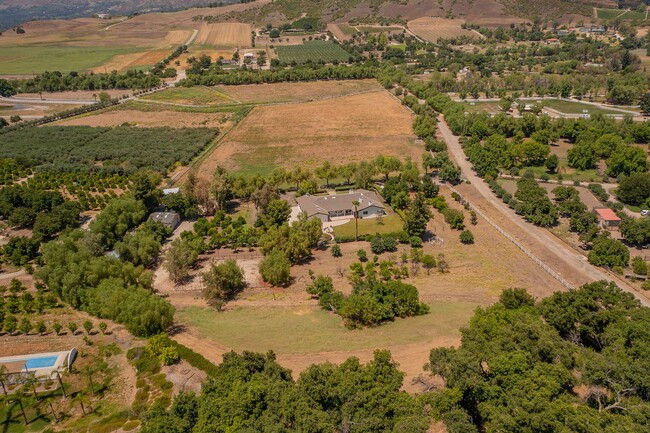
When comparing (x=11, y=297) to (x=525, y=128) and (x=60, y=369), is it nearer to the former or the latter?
(x=60, y=369)

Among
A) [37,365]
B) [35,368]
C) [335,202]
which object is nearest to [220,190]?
[335,202]

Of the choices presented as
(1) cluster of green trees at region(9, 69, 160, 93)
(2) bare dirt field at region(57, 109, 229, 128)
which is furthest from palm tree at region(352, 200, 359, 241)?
(1) cluster of green trees at region(9, 69, 160, 93)

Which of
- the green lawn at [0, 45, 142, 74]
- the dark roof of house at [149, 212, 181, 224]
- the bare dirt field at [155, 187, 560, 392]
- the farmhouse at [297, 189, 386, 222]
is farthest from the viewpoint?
the green lawn at [0, 45, 142, 74]

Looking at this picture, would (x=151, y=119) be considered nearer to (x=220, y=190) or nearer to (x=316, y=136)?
(x=316, y=136)

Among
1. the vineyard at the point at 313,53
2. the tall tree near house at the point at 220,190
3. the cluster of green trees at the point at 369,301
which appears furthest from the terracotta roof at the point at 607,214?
the vineyard at the point at 313,53

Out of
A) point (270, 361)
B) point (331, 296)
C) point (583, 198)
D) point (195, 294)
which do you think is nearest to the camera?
point (270, 361)

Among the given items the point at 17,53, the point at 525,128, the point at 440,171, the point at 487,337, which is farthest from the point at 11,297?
the point at 17,53

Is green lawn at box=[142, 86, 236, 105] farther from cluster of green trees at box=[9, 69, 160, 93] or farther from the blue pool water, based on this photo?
the blue pool water
